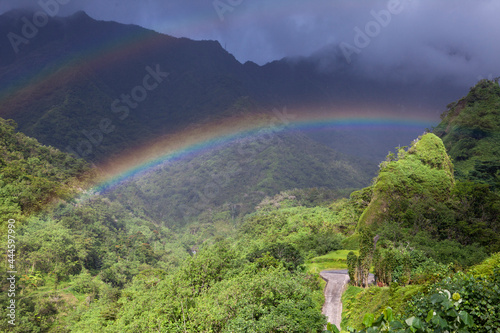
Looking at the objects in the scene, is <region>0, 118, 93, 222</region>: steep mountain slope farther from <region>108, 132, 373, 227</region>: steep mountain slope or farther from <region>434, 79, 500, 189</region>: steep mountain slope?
<region>434, 79, 500, 189</region>: steep mountain slope

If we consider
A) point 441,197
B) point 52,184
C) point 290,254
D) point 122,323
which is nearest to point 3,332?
point 122,323

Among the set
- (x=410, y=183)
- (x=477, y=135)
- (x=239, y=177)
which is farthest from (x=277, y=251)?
(x=239, y=177)

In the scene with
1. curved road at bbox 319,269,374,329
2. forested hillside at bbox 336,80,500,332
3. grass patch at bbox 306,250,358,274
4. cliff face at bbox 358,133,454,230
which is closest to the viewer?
forested hillside at bbox 336,80,500,332

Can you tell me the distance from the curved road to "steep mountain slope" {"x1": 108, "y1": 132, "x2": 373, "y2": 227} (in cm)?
9087

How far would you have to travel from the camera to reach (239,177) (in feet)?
484

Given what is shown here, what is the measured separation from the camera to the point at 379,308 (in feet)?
33.2

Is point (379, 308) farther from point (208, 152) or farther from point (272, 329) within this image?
point (208, 152)

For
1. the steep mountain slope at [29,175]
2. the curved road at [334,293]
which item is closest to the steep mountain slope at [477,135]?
the curved road at [334,293]

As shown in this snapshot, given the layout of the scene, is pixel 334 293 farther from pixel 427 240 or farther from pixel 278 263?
pixel 427 240

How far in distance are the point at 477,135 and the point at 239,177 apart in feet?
373

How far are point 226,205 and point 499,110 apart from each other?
314 ft

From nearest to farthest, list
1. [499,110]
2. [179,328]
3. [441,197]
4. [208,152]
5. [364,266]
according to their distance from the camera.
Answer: [179,328]
[364,266]
[441,197]
[499,110]
[208,152]

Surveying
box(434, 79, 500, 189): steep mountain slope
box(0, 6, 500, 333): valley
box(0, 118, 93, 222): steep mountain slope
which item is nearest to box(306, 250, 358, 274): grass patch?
box(0, 6, 500, 333): valley

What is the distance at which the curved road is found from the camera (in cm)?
1461
